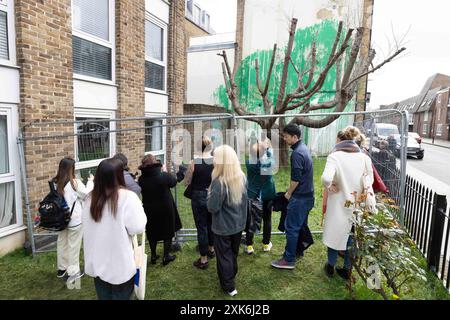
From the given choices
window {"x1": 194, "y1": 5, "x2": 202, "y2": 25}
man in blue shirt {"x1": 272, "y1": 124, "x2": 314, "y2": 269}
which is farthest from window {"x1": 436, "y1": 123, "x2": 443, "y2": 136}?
man in blue shirt {"x1": 272, "y1": 124, "x2": 314, "y2": 269}

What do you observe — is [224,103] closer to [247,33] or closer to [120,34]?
[247,33]

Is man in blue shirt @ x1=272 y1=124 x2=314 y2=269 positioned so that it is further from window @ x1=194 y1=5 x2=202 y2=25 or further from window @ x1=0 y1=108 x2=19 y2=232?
window @ x1=194 y1=5 x2=202 y2=25

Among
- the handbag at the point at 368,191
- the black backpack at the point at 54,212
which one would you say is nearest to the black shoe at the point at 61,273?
the black backpack at the point at 54,212

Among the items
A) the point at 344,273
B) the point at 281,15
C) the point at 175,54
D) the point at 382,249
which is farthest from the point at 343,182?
the point at 281,15

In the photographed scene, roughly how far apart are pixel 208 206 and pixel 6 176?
11.3 feet

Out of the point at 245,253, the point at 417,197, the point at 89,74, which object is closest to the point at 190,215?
the point at 245,253

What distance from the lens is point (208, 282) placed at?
3.89 meters

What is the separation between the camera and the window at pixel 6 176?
4.51 meters

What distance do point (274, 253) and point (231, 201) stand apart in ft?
6.21

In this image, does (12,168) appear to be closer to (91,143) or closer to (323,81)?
(91,143)

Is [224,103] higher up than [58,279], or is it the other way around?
[224,103]

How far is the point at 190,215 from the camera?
6.15 m

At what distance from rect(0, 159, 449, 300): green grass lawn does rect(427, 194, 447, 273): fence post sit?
0.63 feet

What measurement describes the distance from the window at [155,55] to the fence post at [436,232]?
282 inches
